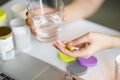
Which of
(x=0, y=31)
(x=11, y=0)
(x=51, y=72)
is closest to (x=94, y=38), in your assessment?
(x=51, y=72)

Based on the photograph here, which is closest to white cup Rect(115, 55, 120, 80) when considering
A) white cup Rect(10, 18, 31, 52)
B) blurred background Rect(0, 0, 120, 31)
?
white cup Rect(10, 18, 31, 52)

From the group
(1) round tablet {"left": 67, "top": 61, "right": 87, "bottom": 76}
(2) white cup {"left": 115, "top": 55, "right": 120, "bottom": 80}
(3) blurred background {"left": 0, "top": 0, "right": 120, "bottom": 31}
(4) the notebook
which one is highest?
(2) white cup {"left": 115, "top": 55, "right": 120, "bottom": 80}

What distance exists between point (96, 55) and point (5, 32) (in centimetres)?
28

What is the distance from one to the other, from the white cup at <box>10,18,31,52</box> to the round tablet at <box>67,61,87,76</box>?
0.54 feet

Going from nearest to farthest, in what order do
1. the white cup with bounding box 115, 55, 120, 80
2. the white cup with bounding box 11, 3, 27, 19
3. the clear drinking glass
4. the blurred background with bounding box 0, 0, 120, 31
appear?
the white cup with bounding box 115, 55, 120, 80 → the clear drinking glass → the white cup with bounding box 11, 3, 27, 19 → the blurred background with bounding box 0, 0, 120, 31

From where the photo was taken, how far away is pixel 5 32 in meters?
0.79

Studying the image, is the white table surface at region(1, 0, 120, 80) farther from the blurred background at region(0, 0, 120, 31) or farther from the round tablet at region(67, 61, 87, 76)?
the blurred background at region(0, 0, 120, 31)

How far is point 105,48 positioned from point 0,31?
0.32 m

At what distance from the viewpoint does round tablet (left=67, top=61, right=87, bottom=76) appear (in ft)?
2.41

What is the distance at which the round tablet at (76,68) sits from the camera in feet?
2.41

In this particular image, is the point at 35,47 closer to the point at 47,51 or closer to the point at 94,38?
the point at 47,51

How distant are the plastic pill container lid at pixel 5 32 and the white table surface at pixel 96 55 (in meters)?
0.09

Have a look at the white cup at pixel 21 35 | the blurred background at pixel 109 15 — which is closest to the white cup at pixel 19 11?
the white cup at pixel 21 35

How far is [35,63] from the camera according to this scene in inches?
31.4
